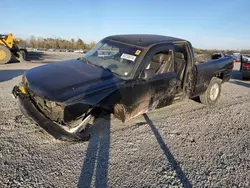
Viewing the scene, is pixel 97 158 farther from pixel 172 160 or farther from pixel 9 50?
pixel 9 50

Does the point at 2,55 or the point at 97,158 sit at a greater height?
the point at 2,55

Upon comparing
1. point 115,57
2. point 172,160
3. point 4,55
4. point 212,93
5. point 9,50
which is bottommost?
point 172,160

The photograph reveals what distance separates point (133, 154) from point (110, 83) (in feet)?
4.01

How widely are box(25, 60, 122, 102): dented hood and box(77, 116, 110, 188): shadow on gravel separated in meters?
0.97

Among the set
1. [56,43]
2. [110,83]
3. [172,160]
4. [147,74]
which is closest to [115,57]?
[147,74]

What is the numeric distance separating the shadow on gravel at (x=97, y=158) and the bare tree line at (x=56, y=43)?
42985 mm

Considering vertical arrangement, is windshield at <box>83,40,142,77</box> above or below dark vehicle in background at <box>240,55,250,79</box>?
above

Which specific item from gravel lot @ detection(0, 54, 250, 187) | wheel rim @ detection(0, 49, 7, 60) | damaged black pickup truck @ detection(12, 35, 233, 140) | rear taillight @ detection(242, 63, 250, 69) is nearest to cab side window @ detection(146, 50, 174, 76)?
damaged black pickup truck @ detection(12, 35, 233, 140)

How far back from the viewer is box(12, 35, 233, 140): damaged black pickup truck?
281 centimetres

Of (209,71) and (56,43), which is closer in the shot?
(209,71)

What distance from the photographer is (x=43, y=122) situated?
293 centimetres

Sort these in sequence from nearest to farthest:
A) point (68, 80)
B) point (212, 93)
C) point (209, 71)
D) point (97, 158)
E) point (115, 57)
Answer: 1. point (97, 158)
2. point (68, 80)
3. point (115, 57)
4. point (209, 71)
5. point (212, 93)

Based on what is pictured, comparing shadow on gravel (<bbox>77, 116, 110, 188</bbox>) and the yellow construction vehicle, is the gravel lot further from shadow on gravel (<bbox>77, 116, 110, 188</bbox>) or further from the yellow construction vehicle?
the yellow construction vehicle

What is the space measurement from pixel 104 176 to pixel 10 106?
11.1 ft
